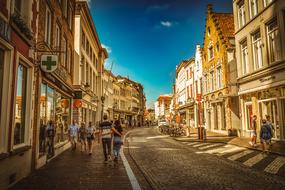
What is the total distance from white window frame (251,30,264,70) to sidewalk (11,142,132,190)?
13.2 meters

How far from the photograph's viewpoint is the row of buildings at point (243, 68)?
1526 cm

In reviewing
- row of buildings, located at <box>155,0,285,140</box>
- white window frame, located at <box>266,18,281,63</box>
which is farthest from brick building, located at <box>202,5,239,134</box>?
white window frame, located at <box>266,18,281,63</box>

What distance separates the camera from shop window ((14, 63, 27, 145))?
23.8 ft

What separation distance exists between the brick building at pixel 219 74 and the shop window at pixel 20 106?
17506mm

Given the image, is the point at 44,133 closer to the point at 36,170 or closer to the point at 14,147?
the point at 36,170

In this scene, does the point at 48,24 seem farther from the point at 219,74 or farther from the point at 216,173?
the point at 219,74

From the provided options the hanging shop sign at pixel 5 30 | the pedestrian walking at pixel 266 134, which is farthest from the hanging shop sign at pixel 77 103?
the pedestrian walking at pixel 266 134

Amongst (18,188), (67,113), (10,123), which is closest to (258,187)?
(18,188)

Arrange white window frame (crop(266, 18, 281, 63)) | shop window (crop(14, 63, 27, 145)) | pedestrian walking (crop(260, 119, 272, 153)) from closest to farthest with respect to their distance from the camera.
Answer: shop window (crop(14, 63, 27, 145))
pedestrian walking (crop(260, 119, 272, 153))
white window frame (crop(266, 18, 281, 63))

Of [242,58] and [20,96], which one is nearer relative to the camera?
[20,96]

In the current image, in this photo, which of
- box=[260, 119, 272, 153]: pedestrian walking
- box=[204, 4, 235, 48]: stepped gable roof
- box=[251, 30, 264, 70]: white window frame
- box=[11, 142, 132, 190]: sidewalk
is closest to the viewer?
box=[11, 142, 132, 190]: sidewalk

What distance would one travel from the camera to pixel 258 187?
597 cm

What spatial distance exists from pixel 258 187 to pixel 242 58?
15756mm

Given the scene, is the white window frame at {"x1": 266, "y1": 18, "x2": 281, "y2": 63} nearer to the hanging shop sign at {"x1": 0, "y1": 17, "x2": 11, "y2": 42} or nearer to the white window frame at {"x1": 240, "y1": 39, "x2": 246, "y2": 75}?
the white window frame at {"x1": 240, "y1": 39, "x2": 246, "y2": 75}
